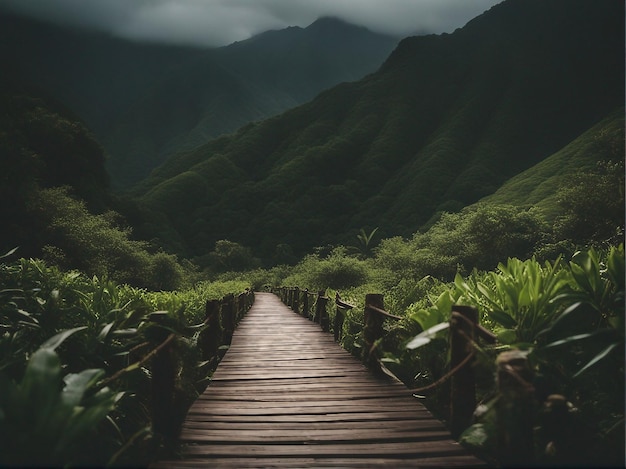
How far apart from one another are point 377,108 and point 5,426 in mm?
98397

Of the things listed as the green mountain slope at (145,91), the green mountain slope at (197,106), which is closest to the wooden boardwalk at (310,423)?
the green mountain slope at (145,91)

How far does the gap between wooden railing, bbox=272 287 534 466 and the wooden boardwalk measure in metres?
0.25

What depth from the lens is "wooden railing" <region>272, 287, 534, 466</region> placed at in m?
2.27

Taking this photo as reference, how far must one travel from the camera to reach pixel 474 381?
3.20 m

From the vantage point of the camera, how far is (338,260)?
27.4 m

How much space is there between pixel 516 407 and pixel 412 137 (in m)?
89.5

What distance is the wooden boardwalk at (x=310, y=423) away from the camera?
2.86 metres

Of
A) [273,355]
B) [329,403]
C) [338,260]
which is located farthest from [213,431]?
[338,260]

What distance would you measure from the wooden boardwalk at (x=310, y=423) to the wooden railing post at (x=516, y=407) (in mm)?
A: 520

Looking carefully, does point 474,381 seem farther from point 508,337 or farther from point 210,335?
point 210,335

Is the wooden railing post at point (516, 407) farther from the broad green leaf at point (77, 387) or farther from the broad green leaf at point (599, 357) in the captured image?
the broad green leaf at point (77, 387)

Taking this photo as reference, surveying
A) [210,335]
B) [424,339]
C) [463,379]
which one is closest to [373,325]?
[210,335]

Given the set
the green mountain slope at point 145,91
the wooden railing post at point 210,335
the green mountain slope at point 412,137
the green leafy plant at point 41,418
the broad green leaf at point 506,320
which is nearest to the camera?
the green leafy plant at point 41,418

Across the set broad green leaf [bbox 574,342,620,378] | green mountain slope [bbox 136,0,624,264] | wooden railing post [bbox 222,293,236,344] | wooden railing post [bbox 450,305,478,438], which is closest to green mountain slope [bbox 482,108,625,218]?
green mountain slope [bbox 136,0,624,264]
